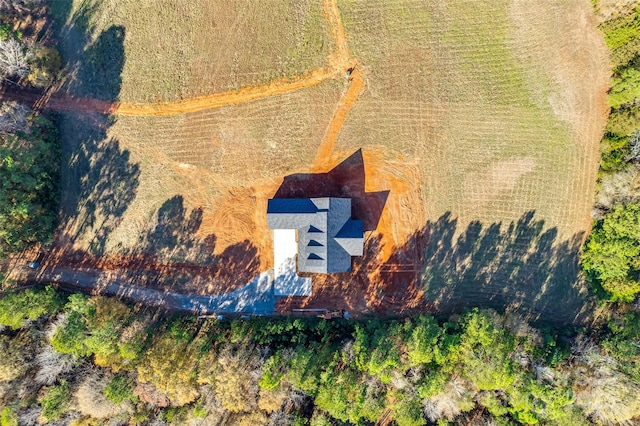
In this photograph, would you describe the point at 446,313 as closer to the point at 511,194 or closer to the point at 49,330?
the point at 511,194

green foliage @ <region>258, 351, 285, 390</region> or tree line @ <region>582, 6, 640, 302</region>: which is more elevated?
tree line @ <region>582, 6, 640, 302</region>

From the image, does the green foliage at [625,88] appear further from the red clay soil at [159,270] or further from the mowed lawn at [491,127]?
the red clay soil at [159,270]

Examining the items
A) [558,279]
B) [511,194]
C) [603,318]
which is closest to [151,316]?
[511,194]

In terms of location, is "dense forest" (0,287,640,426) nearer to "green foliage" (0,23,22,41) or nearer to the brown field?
the brown field

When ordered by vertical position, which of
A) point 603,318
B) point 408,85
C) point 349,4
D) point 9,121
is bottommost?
point 603,318

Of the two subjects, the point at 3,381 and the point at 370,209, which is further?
the point at 370,209

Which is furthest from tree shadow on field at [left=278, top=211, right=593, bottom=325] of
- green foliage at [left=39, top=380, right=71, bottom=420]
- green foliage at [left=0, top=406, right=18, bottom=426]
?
green foliage at [left=0, top=406, right=18, bottom=426]

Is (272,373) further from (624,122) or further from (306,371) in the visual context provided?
(624,122)
